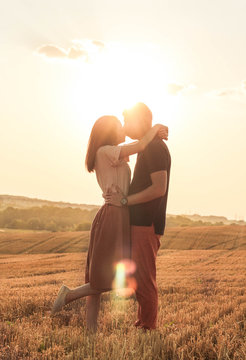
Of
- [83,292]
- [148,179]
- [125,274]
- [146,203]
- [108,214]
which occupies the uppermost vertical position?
[148,179]

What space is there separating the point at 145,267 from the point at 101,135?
1472mm

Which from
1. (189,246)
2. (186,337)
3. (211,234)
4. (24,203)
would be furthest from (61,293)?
(24,203)

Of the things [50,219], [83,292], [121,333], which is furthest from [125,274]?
[50,219]

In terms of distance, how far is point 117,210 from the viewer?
14.0ft

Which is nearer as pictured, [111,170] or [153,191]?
[153,191]

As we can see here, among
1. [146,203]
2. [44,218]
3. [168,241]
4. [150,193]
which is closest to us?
[150,193]

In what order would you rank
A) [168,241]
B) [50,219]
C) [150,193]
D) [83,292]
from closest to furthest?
[150,193], [83,292], [168,241], [50,219]

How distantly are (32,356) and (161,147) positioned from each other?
233 centimetres

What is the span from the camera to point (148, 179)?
4.30 metres

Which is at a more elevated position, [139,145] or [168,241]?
[139,145]

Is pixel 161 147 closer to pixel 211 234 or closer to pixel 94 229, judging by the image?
pixel 94 229

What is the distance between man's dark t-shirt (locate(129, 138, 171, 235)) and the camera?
4.28 meters

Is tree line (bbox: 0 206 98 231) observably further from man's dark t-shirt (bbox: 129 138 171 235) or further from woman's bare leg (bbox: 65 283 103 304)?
man's dark t-shirt (bbox: 129 138 171 235)

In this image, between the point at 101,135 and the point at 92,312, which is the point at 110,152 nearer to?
the point at 101,135
